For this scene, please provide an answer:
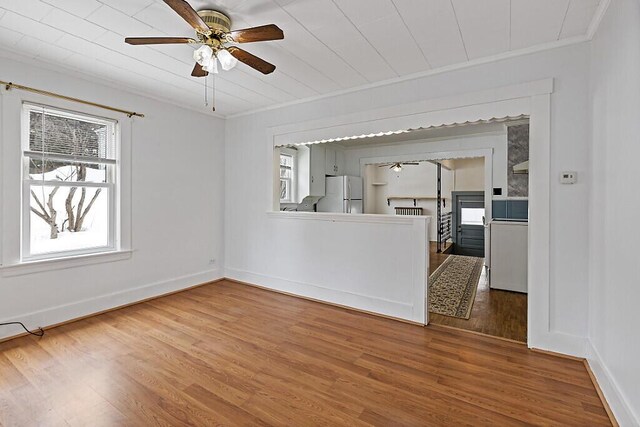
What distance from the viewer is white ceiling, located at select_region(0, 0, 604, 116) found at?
199cm

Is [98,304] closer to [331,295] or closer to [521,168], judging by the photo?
[331,295]

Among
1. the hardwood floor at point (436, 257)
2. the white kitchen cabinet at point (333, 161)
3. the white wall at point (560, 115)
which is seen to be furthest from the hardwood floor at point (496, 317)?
the white kitchen cabinet at point (333, 161)

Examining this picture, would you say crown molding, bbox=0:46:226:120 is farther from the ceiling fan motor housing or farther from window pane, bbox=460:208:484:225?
window pane, bbox=460:208:484:225

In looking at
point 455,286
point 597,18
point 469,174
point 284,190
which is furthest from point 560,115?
point 469,174

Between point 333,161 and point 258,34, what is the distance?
4757mm

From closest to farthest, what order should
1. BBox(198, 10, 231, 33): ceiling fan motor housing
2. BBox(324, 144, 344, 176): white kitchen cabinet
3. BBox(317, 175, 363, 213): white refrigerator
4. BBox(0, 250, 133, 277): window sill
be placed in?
BBox(198, 10, 231, 33): ceiling fan motor housing, BBox(0, 250, 133, 277): window sill, BBox(317, 175, 363, 213): white refrigerator, BBox(324, 144, 344, 176): white kitchen cabinet

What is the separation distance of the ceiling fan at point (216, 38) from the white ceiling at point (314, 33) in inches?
3.8

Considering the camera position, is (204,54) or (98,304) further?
(98,304)

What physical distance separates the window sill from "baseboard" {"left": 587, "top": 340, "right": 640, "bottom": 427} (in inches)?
176

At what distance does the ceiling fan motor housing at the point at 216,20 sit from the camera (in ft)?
6.60

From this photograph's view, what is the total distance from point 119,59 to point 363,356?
345 cm

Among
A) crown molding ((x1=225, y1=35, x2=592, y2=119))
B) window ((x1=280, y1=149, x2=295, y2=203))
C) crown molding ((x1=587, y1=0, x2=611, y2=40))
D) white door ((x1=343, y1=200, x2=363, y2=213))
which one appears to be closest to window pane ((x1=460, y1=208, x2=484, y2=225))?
white door ((x1=343, y1=200, x2=363, y2=213))

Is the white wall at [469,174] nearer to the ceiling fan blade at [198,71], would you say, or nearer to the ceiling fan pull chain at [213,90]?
the ceiling fan pull chain at [213,90]

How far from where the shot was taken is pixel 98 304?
11.0 ft
